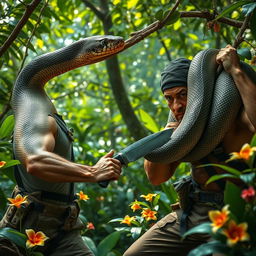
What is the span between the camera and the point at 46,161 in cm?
259

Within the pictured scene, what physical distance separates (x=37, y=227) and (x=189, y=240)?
901 mm

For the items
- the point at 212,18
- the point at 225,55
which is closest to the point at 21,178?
the point at 225,55

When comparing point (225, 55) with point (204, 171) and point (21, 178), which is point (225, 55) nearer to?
point (204, 171)

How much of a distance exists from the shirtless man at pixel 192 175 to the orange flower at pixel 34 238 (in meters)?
0.68

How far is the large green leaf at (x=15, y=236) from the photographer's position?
8.82ft

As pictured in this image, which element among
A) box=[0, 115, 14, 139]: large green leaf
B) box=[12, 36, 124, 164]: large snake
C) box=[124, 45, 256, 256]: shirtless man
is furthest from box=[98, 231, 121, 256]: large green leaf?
box=[12, 36, 124, 164]: large snake

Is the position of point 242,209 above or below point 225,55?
below

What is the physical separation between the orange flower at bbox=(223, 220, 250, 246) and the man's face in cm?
133

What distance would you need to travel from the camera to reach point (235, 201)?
2131 millimetres

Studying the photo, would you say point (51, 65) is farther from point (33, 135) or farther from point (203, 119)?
point (203, 119)

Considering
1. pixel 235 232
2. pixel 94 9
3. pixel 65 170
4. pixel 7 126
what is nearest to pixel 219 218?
pixel 235 232

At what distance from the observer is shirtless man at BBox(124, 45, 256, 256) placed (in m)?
2.95

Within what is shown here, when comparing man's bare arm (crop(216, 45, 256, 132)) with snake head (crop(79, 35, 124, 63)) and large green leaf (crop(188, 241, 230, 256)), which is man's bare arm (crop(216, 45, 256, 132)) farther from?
large green leaf (crop(188, 241, 230, 256))

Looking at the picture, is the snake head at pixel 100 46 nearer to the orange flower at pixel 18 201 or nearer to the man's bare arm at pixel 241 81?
the man's bare arm at pixel 241 81
